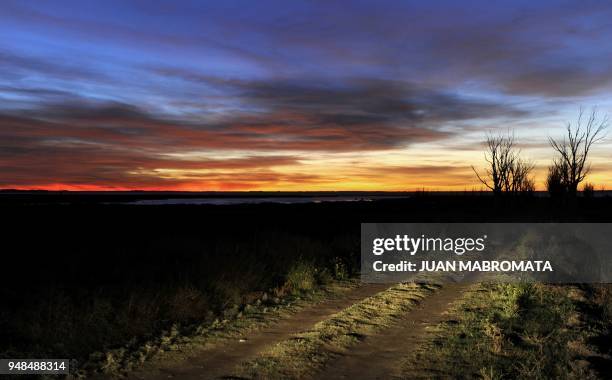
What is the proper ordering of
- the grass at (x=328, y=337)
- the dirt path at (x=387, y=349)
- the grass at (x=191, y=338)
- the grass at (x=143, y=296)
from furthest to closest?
the grass at (x=143, y=296)
the grass at (x=191, y=338)
the grass at (x=328, y=337)
the dirt path at (x=387, y=349)

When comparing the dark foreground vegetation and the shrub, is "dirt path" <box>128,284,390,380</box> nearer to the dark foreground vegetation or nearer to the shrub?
the dark foreground vegetation

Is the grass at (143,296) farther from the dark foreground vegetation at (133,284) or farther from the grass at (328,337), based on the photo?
the grass at (328,337)

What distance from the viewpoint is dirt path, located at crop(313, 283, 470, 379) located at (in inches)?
251

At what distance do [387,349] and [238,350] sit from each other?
223 cm

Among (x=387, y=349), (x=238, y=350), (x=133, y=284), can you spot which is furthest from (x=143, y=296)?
(x=387, y=349)

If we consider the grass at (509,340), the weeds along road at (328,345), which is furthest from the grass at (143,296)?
the grass at (509,340)
